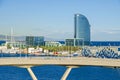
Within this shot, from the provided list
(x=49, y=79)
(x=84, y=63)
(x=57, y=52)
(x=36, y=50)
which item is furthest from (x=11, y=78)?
(x=36, y=50)

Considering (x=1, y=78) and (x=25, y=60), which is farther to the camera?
(x=1, y=78)

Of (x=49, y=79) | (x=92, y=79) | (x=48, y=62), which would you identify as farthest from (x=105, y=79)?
(x=48, y=62)

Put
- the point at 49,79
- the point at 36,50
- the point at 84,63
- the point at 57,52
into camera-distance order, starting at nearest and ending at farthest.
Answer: the point at 84,63
the point at 49,79
the point at 57,52
the point at 36,50

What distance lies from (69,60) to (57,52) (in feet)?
339

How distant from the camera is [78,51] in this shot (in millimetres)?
186875

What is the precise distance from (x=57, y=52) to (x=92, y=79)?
91.9 metres

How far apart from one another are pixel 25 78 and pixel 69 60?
16.6 metres

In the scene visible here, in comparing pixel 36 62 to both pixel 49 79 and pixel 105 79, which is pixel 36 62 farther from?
pixel 105 79

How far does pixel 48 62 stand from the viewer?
261 ft

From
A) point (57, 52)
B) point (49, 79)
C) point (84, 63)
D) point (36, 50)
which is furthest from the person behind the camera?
point (36, 50)

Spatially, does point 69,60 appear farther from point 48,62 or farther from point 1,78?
point 1,78

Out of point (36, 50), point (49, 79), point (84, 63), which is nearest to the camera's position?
point (84, 63)

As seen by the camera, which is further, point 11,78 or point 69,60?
point 11,78

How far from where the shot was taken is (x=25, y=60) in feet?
260
